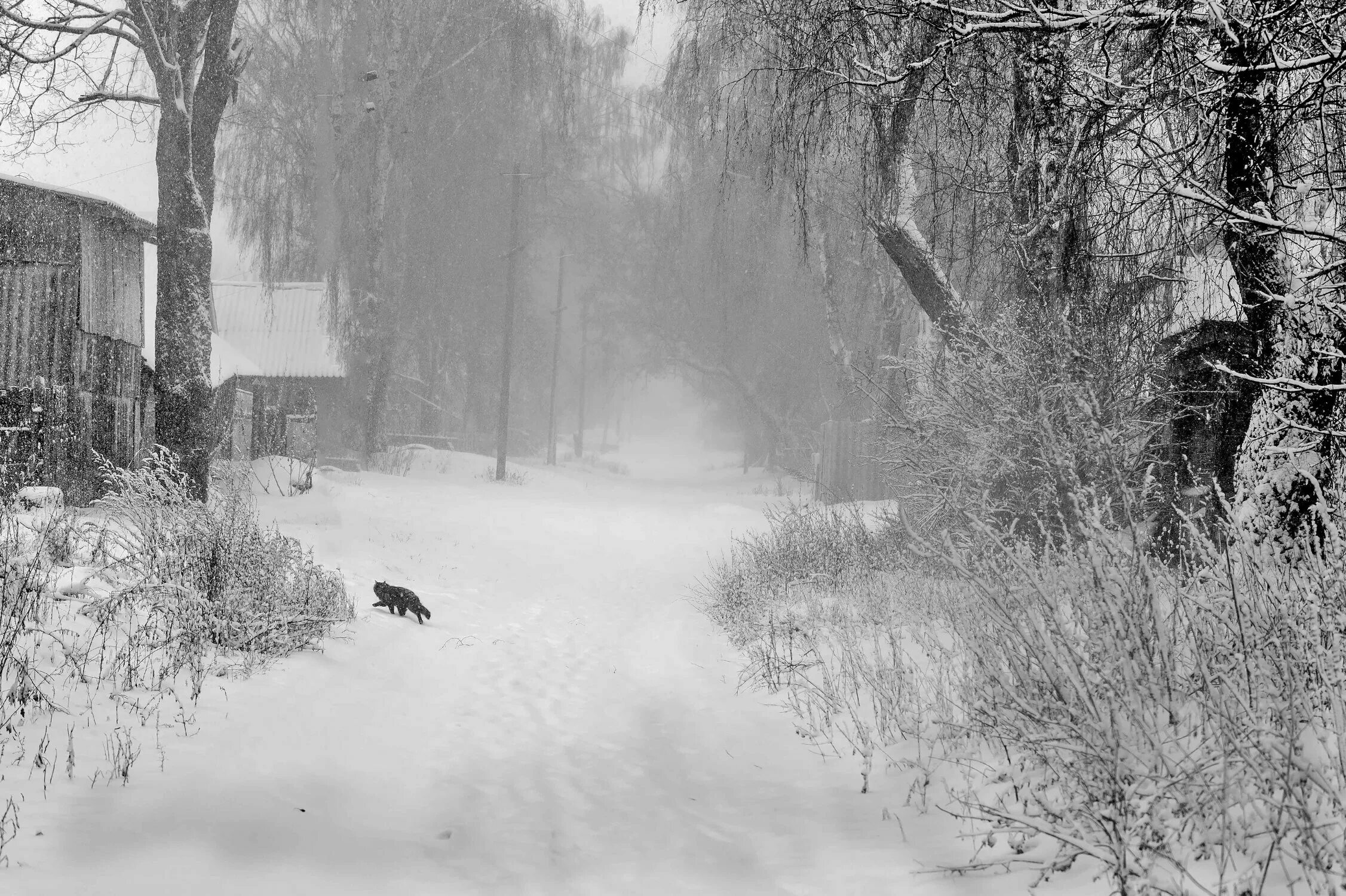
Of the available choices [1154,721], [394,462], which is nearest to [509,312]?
[394,462]

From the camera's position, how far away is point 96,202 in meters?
11.6

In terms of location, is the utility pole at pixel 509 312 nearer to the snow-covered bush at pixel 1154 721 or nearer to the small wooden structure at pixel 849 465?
the small wooden structure at pixel 849 465

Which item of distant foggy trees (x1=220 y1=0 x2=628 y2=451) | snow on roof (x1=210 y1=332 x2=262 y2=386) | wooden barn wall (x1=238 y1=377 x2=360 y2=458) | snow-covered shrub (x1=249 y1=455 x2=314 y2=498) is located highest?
distant foggy trees (x1=220 y1=0 x2=628 y2=451)

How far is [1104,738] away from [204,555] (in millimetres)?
5393

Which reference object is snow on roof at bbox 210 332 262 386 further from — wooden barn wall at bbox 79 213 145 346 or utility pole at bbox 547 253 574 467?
utility pole at bbox 547 253 574 467

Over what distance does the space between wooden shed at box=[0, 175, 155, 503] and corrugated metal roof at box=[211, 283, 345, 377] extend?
8.95 metres

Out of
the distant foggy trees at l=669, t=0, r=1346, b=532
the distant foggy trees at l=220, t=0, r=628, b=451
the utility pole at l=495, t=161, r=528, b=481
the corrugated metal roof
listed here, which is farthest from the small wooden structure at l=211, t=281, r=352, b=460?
the distant foggy trees at l=669, t=0, r=1346, b=532

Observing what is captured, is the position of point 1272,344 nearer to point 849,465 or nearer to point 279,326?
point 849,465

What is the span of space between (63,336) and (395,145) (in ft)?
37.3

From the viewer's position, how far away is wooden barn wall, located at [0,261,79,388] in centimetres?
1119

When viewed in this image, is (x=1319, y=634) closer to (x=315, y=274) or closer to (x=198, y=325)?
(x=198, y=325)

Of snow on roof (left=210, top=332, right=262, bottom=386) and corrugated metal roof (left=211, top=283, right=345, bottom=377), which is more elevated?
corrugated metal roof (left=211, top=283, right=345, bottom=377)

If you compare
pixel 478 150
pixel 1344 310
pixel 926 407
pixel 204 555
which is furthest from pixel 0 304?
pixel 478 150

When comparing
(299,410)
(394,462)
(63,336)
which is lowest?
(394,462)
